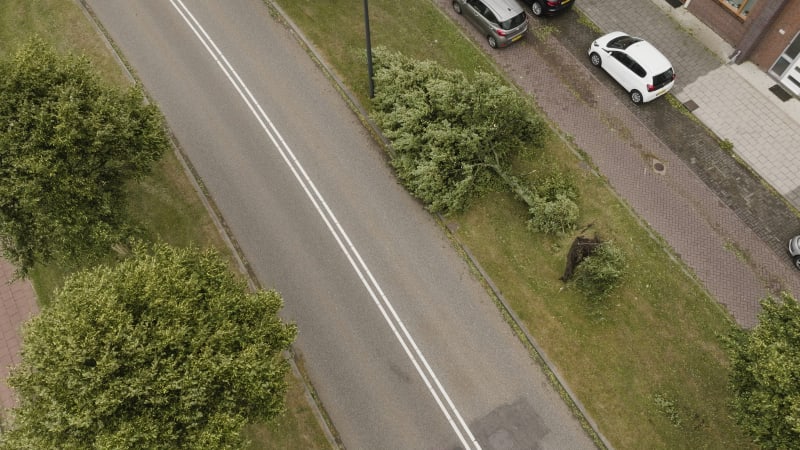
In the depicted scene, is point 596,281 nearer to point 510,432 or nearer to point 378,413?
point 510,432

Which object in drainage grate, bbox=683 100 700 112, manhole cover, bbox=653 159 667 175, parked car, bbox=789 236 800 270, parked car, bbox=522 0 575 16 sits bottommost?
parked car, bbox=789 236 800 270

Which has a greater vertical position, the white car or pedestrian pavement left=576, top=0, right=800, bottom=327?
the white car

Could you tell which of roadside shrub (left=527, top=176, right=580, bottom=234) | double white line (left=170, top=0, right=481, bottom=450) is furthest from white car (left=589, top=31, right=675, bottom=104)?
double white line (left=170, top=0, right=481, bottom=450)

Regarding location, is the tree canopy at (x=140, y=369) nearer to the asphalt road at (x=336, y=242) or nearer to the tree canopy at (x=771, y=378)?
the asphalt road at (x=336, y=242)

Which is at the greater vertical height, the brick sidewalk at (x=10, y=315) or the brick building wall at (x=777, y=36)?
the brick sidewalk at (x=10, y=315)

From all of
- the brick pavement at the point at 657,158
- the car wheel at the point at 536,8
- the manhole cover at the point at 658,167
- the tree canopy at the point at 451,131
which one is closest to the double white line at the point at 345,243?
the tree canopy at the point at 451,131

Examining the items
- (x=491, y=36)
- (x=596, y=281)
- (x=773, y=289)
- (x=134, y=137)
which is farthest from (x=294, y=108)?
(x=773, y=289)

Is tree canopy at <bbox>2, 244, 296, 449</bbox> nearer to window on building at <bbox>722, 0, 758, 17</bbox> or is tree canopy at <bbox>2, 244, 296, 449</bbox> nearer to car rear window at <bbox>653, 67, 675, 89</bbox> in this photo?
car rear window at <bbox>653, 67, 675, 89</bbox>
